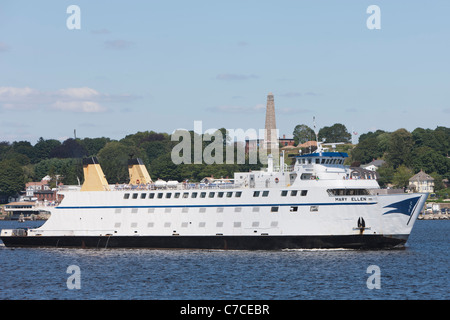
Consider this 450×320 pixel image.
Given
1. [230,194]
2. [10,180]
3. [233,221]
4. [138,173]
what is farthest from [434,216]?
[10,180]

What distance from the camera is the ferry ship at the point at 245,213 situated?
4856 centimetres

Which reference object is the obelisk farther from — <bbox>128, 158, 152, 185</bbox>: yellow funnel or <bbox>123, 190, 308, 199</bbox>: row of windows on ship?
<bbox>123, 190, 308, 199</bbox>: row of windows on ship

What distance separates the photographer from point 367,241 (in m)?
48.5

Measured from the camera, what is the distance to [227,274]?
→ 41688 millimetres

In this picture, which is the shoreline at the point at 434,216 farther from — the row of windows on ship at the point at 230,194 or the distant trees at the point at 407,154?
the row of windows on ship at the point at 230,194

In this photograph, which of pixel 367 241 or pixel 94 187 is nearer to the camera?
pixel 367 241

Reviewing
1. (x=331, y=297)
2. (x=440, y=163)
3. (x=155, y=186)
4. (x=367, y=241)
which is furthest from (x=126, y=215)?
(x=440, y=163)

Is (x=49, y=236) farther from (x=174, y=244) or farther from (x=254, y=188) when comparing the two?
(x=254, y=188)

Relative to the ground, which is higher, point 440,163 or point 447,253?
point 440,163

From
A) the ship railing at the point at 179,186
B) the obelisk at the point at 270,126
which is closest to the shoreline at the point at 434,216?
the obelisk at the point at 270,126

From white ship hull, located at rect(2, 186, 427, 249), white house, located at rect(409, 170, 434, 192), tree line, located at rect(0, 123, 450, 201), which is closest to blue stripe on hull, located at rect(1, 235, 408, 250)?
white ship hull, located at rect(2, 186, 427, 249)

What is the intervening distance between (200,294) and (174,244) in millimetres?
17071

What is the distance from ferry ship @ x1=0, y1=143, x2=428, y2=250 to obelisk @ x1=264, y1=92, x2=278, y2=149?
105 meters
